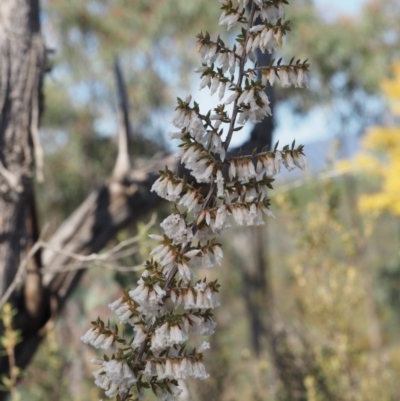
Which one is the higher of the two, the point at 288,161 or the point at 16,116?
the point at 16,116

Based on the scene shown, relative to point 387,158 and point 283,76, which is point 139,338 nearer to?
point 283,76

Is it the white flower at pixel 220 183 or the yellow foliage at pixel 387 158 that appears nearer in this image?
A: the white flower at pixel 220 183

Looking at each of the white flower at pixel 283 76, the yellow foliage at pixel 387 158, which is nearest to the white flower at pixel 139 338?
the white flower at pixel 283 76

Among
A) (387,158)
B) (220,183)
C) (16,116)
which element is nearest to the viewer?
(220,183)

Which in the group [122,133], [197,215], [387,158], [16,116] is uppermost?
[387,158]

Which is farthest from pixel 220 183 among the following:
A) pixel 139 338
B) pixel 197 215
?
pixel 139 338

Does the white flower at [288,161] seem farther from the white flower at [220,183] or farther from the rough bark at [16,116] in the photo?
the rough bark at [16,116]

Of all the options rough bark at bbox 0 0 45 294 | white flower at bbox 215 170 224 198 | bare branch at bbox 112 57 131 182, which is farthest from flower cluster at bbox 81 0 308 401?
bare branch at bbox 112 57 131 182

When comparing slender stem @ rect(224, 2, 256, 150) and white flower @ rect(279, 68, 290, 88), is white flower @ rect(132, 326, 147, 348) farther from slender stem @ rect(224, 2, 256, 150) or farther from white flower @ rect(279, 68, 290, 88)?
white flower @ rect(279, 68, 290, 88)

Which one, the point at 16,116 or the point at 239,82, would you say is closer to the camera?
the point at 239,82
